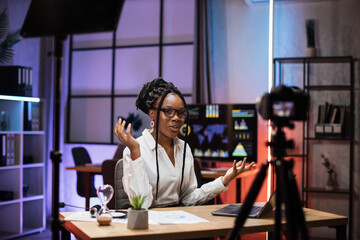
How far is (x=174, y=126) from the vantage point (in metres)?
2.43

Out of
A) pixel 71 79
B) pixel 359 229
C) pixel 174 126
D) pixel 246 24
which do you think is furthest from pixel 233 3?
pixel 174 126

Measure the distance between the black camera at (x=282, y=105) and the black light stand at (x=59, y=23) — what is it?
23.0 inches

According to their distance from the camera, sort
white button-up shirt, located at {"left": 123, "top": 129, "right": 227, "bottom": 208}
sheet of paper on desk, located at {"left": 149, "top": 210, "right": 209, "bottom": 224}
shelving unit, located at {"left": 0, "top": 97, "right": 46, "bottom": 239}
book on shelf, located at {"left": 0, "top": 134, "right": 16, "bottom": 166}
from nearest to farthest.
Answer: sheet of paper on desk, located at {"left": 149, "top": 210, "right": 209, "bottom": 224} < white button-up shirt, located at {"left": 123, "top": 129, "right": 227, "bottom": 208} < book on shelf, located at {"left": 0, "top": 134, "right": 16, "bottom": 166} < shelving unit, located at {"left": 0, "top": 97, "right": 46, "bottom": 239}

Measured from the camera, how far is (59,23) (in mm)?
1386

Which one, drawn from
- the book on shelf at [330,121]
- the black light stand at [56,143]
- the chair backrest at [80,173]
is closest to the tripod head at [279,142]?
the black light stand at [56,143]

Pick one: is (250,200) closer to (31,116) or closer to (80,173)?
(80,173)

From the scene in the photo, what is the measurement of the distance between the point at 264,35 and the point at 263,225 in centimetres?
389

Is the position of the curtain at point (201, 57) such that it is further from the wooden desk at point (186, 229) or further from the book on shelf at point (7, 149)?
the wooden desk at point (186, 229)

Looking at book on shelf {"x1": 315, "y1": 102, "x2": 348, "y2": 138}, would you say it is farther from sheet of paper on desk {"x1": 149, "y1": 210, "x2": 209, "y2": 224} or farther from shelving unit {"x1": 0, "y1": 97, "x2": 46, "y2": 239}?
shelving unit {"x1": 0, "y1": 97, "x2": 46, "y2": 239}

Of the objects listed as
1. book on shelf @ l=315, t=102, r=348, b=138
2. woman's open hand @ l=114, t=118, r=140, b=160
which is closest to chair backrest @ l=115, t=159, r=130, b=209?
woman's open hand @ l=114, t=118, r=140, b=160

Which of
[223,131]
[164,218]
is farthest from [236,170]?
[223,131]

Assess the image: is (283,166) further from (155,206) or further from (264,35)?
(264,35)

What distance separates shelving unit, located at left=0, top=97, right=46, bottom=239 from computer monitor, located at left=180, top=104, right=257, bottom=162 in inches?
71.2

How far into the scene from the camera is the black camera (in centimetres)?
149
